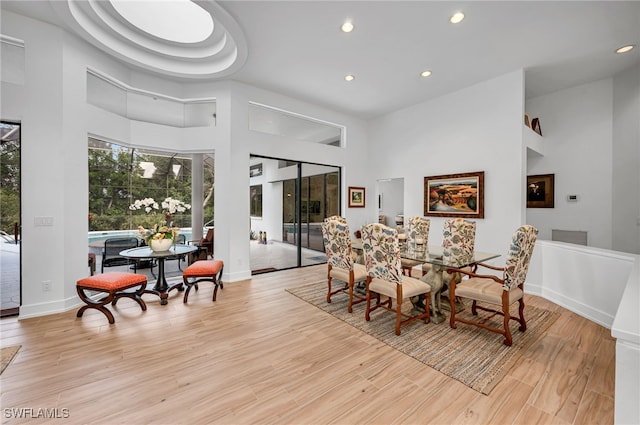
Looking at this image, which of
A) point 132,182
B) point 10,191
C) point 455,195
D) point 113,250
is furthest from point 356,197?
point 10,191

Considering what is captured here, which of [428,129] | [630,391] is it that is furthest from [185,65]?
[630,391]

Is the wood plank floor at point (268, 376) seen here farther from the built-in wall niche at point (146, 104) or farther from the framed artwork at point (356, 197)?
the framed artwork at point (356, 197)

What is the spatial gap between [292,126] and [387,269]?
3994 millimetres

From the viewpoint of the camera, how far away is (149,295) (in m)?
3.91

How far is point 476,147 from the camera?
4.70 meters

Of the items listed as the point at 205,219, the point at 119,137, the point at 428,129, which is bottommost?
the point at 205,219

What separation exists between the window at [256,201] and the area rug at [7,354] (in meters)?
3.57

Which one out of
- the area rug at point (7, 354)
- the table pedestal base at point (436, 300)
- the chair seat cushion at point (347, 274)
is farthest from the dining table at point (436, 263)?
the area rug at point (7, 354)

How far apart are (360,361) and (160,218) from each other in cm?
417

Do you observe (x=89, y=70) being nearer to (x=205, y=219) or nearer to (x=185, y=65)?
(x=185, y=65)

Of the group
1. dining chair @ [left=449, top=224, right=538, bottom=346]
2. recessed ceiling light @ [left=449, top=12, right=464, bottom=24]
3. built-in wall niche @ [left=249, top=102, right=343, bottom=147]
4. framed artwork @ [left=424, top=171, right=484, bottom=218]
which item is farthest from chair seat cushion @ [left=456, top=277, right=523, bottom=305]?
built-in wall niche @ [left=249, top=102, right=343, bottom=147]

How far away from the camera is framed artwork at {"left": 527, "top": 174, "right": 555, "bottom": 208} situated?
4926 millimetres

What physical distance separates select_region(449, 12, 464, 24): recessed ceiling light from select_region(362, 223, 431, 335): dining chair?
259 centimetres

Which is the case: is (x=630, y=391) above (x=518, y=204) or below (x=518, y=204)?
below
